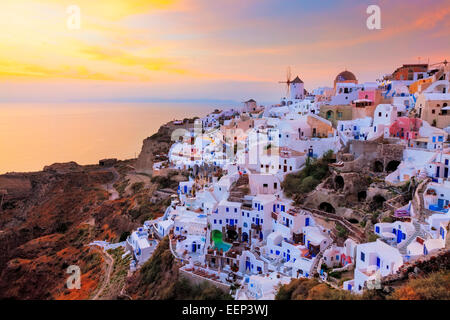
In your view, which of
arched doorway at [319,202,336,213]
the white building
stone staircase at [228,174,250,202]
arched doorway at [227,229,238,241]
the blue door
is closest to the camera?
the white building

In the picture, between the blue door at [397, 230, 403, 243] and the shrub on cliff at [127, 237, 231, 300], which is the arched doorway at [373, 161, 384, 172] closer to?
the blue door at [397, 230, 403, 243]

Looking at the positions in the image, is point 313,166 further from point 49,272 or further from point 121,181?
point 121,181

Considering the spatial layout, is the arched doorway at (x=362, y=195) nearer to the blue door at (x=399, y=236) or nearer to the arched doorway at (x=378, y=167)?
the arched doorway at (x=378, y=167)

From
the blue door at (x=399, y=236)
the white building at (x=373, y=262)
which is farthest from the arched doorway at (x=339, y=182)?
the white building at (x=373, y=262)

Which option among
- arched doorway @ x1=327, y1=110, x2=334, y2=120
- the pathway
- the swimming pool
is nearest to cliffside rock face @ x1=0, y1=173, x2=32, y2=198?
the pathway
